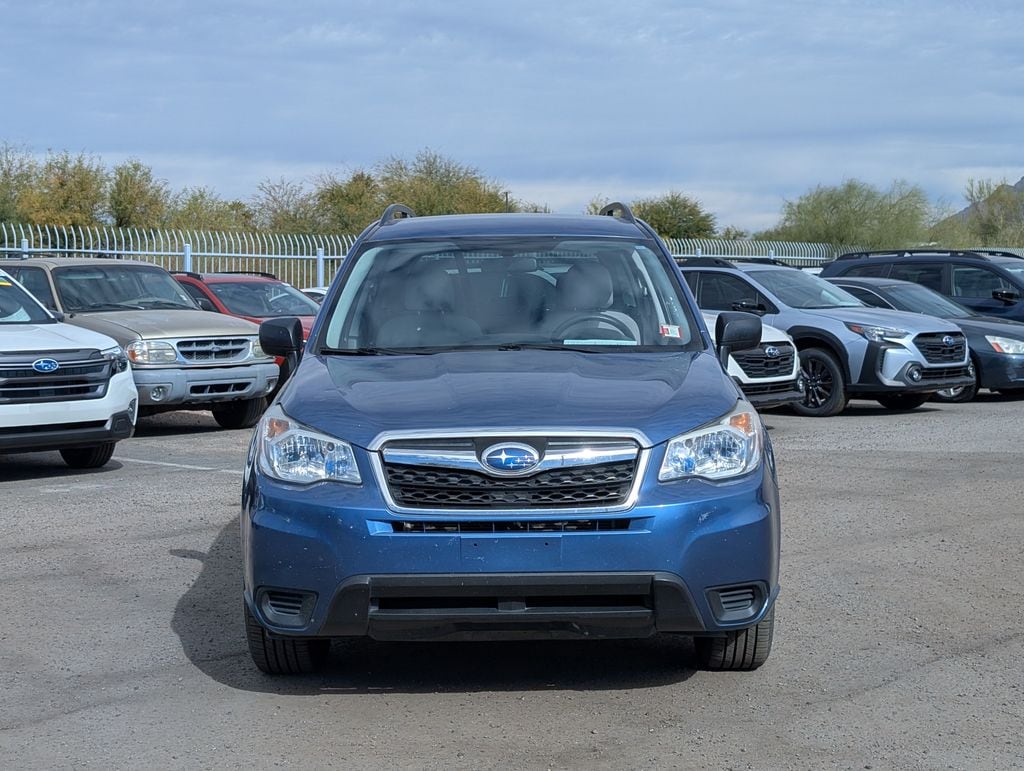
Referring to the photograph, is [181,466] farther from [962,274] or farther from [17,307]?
[962,274]

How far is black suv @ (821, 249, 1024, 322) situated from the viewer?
19969 mm

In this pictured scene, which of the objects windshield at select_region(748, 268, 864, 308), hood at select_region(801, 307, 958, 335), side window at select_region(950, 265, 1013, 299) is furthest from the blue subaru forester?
side window at select_region(950, 265, 1013, 299)

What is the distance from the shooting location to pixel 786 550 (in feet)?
26.8

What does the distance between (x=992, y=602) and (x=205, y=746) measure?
3859mm

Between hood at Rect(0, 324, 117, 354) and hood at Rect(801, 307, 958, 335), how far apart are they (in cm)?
827

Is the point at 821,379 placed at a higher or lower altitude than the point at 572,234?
lower

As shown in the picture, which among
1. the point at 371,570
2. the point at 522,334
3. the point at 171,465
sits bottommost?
the point at 171,465

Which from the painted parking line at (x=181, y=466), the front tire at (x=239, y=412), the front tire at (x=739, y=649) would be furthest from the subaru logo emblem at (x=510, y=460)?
the front tire at (x=239, y=412)

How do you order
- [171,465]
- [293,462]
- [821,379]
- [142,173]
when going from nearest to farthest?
[293,462]
[171,465]
[821,379]
[142,173]

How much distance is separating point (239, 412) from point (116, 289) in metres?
1.85

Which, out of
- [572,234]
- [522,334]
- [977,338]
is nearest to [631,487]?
[522,334]

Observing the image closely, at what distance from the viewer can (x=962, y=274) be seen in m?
20.4

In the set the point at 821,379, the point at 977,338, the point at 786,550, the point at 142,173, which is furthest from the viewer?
the point at 142,173

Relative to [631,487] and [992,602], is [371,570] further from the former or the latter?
[992,602]
